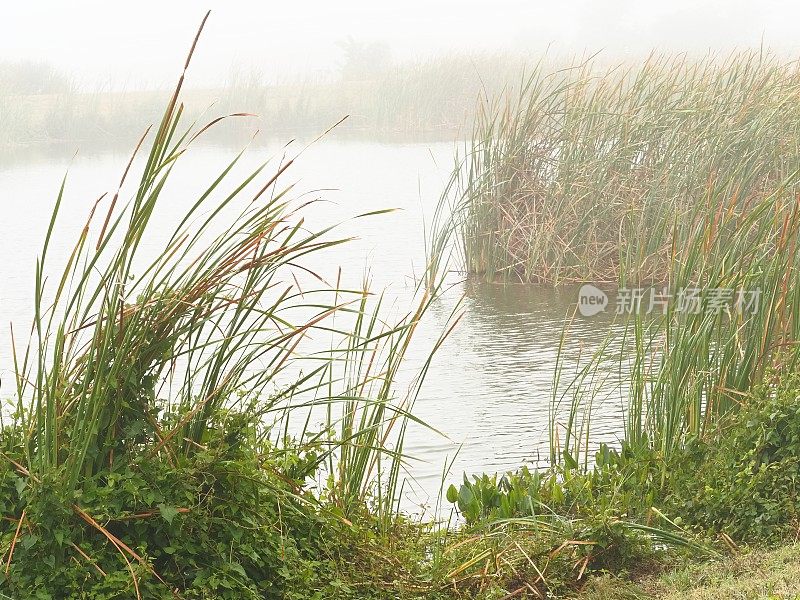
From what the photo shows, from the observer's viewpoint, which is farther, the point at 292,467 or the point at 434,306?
the point at 434,306

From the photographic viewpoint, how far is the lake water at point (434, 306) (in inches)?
204

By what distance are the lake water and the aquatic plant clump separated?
0.40m

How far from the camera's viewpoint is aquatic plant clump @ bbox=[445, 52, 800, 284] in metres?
7.79

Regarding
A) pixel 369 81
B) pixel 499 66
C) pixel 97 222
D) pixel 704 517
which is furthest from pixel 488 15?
pixel 704 517

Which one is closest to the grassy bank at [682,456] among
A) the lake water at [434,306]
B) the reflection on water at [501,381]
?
the reflection on water at [501,381]

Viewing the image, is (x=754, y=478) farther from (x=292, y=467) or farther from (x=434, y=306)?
(x=434, y=306)

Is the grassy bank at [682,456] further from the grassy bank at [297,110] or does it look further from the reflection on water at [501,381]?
the grassy bank at [297,110]

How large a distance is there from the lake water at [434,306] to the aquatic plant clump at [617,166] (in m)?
0.40

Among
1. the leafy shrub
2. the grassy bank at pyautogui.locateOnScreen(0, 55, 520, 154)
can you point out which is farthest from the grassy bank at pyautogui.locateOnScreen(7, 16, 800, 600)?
the grassy bank at pyautogui.locateOnScreen(0, 55, 520, 154)

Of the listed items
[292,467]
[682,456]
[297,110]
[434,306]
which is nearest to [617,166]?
[434,306]

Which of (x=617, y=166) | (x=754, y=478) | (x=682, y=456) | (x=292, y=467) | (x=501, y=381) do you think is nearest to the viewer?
(x=292, y=467)

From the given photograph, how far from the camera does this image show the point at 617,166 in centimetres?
853

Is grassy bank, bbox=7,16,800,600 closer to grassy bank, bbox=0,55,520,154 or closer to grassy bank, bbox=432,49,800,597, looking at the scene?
grassy bank, bbox=432,49,800,597

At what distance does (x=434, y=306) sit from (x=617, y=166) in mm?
1725
